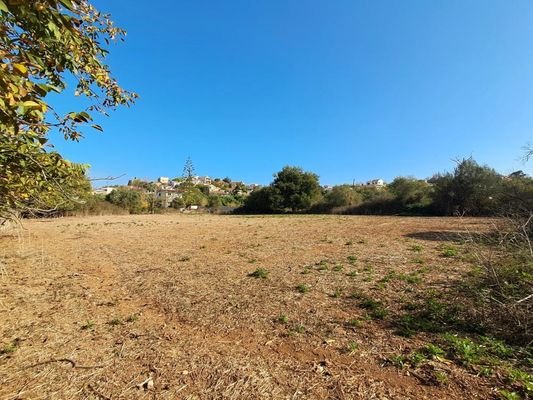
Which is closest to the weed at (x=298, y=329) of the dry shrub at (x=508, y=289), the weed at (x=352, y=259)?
the dry shrub at (x=508, y=289)

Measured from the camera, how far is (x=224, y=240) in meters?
11.2

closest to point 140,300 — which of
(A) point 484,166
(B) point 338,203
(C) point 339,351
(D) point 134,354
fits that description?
(D) point 134,354

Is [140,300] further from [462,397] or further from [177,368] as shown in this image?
[462,397]

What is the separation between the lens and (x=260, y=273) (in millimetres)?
6074

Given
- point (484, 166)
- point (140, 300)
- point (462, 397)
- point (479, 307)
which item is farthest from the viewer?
point (484, 166)

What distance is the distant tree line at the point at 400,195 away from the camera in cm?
2392

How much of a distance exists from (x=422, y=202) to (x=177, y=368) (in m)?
30.3

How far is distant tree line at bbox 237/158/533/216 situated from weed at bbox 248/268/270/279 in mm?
12370

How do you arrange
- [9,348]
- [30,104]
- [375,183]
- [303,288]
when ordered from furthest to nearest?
1. [375,183]
2. [303,288]
3. [9,348]
4. [30,104]

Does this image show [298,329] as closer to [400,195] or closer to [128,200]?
[400,195]

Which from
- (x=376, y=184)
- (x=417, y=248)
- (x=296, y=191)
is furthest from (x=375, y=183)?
(x=417, y=248)

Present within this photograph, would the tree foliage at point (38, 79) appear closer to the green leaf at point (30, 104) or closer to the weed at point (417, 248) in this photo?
the green leaf at point (30, 104)

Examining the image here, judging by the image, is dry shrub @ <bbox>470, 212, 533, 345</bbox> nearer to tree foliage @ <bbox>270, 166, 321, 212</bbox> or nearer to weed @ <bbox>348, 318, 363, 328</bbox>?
weed @ <bbox>348, 318, 363, 328</bbox>

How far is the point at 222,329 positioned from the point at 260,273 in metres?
2.41
